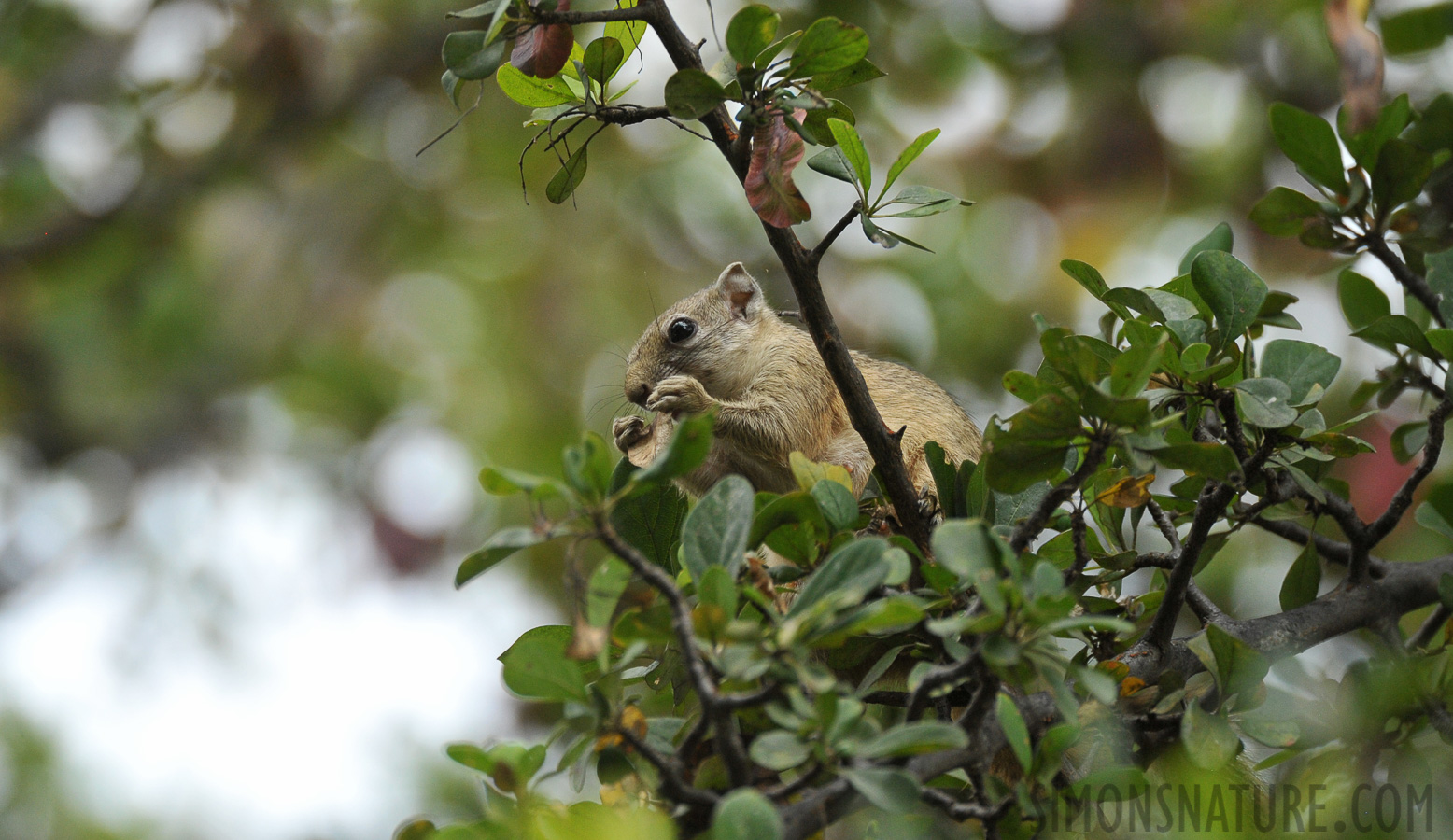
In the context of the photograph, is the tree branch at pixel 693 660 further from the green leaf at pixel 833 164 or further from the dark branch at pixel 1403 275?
the dark branch at pixel 1403 275

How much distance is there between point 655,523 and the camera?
5.44 feet

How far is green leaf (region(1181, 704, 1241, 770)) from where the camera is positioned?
1.32m

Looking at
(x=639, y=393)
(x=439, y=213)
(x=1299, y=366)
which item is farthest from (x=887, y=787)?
(x=439, y=213)

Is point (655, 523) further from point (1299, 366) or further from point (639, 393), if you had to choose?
point (639, 393)

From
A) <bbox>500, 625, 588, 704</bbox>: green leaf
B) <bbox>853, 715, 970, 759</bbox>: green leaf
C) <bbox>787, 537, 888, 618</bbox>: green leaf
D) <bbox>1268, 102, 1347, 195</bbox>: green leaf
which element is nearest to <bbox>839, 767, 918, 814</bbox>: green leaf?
<bbox>853, 715, 970, 759</bbox>: green leaf

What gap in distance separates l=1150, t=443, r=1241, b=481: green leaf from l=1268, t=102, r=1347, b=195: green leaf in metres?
0.67

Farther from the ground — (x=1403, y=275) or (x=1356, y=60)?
(x=1356, y=60)

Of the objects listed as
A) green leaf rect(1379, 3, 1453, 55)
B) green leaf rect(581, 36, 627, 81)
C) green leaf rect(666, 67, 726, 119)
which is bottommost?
green leaf rect(1379, 3, 1453, 55)

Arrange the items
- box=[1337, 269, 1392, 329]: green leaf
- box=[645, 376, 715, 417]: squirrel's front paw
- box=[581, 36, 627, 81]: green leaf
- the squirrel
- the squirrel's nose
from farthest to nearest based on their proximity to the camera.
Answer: the squirrel's nose < the squirrel < box=[645, 376, 715, 417]: squirrel's front paw < box=[1337, 269, 1392, 329]: green leaf < box=[581, 36, 627, 81]: green leaf

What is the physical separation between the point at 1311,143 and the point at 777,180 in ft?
2.96

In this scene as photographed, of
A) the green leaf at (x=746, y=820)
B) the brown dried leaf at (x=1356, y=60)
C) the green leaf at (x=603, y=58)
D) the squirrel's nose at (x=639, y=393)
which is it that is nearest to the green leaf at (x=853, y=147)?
the green leaf at (x=603, y=58)

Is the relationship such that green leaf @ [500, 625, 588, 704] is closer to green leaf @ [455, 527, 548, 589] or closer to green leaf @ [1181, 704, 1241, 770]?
green leaf @ [455, 527, 548, 589]

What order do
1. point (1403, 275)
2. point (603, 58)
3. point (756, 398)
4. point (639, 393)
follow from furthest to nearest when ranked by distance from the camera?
point (639, 393) → point (756, 398) → point (1403, 275) → point (603, 58)

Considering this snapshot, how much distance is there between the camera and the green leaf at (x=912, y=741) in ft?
3.36
